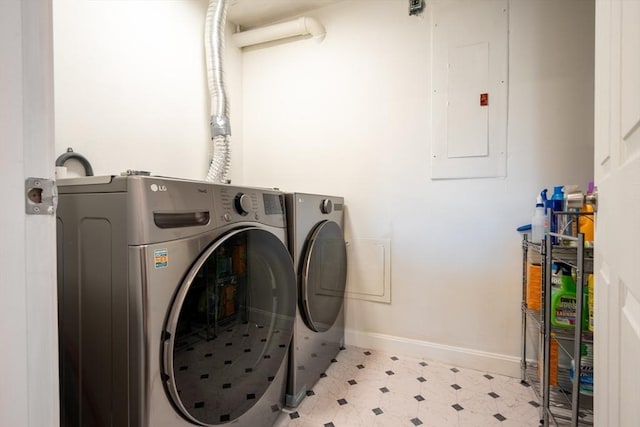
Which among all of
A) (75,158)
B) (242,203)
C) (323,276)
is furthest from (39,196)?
(323,276)

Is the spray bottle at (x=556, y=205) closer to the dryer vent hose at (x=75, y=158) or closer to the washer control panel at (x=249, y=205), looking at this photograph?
the washer control panel at (x=249, y=205)

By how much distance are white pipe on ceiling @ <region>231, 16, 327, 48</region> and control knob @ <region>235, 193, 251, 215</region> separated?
1.52m

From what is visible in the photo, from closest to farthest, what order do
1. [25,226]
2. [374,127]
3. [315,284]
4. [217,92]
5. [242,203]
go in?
[25,226], [242,203], [315,284], [217,92], [374,127]

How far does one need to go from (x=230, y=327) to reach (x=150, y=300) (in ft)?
1.26

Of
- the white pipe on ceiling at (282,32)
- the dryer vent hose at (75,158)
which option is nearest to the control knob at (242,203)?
the dryer vent hose at (75,158)

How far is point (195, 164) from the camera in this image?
6.39 ft

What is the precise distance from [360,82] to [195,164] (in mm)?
1217

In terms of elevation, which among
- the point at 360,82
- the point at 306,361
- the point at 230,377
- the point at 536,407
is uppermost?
the point at 360,82

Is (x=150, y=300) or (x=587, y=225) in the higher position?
(x=587, y=225)

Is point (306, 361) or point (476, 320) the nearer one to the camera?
point (306, 361)

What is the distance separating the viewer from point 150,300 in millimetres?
744

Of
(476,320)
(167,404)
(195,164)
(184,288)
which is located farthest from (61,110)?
(476,320)

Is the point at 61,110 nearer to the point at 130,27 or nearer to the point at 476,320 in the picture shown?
the point at 130,27

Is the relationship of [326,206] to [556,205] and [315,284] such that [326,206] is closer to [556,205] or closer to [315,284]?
[315,284]
